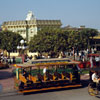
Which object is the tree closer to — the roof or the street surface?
the roof

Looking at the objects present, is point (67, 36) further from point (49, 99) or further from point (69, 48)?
point (49, 99)

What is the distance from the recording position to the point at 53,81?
511 inches

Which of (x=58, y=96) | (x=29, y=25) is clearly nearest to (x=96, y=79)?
(x=58, y=96)

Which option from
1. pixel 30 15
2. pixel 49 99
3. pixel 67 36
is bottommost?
pixel 49 99

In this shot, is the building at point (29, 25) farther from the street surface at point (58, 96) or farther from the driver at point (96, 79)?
the driver at point (96, 79)

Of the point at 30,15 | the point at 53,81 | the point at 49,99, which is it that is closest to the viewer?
the point at 49,99

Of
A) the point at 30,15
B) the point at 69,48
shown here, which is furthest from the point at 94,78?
the point at 30,15

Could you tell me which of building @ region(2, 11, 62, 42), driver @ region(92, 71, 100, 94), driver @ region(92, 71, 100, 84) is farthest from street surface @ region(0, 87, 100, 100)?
building @ region(2, 11, 62, 42)

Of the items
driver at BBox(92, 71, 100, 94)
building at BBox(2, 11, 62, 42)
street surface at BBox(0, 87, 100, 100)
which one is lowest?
street surface at BBox(0, 87, 100, 100)

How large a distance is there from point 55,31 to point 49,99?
1239 inches

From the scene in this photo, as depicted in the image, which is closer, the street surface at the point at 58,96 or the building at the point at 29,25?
the street surface at the point at 58,96

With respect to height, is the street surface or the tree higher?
the tree

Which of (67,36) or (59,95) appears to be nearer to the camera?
(59,95)

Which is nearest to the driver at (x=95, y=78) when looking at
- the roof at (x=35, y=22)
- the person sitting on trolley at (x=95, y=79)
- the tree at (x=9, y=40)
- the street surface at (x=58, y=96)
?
the person sitting on trolley at (x=95, y=79)
